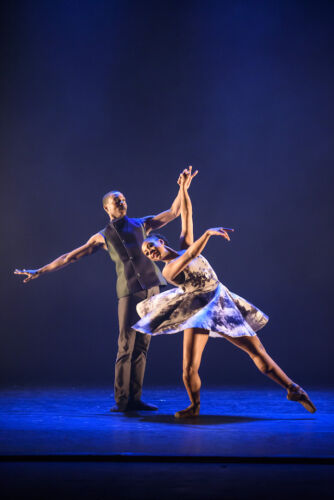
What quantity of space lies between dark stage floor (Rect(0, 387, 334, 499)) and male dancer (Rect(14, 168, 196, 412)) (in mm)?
298

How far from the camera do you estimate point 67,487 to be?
2240 mm

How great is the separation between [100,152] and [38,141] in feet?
2.43

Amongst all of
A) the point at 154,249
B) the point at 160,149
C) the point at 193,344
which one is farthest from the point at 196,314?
the point at 160,149

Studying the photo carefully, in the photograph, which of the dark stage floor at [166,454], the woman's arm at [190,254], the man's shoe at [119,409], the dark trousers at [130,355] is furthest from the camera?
the dark trousers at [130,355]

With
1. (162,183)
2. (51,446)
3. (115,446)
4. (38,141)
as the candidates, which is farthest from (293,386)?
(38,141)

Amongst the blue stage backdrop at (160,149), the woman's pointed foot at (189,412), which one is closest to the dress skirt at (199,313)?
the woman's pointed foot at (189,412)

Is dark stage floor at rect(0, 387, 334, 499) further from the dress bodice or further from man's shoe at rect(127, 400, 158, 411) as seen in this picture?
the dress bodice

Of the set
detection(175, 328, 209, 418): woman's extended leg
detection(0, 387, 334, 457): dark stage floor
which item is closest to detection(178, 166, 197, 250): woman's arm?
detection(175, 328, 209, 418): woman's extended leg

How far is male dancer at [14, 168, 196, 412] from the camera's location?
4285 millimetres

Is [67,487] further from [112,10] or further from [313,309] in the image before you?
[112,10]

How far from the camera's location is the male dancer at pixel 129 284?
169 inches

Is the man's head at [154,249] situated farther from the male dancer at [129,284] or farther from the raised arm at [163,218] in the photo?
the raised arm at [163,218]

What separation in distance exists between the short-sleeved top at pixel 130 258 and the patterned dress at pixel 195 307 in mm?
423

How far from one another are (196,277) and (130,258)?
750 millimetres
